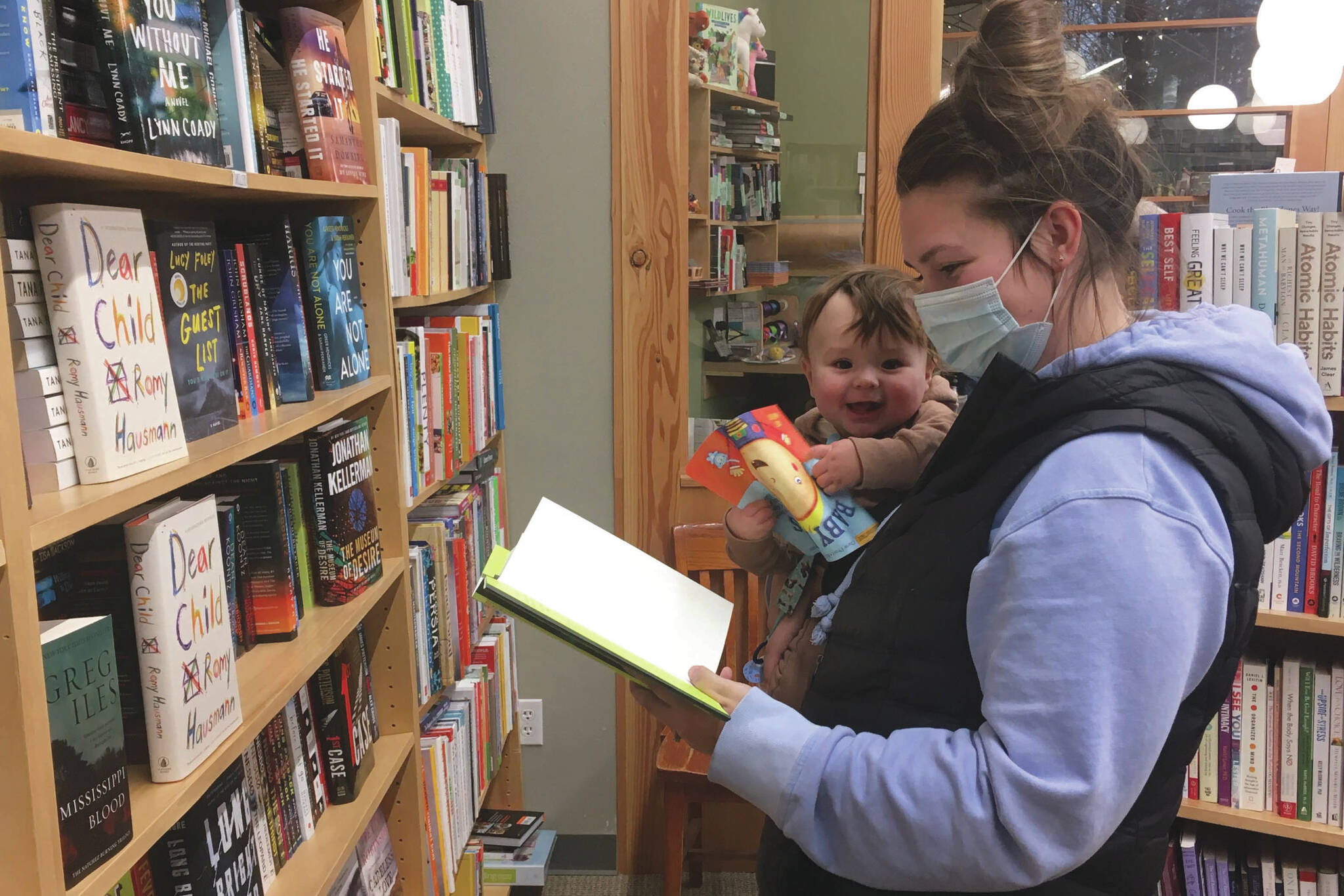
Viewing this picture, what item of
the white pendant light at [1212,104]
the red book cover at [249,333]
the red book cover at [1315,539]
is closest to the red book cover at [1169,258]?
the red book cover at [1315,539]

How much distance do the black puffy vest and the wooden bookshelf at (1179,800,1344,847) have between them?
1313 mm

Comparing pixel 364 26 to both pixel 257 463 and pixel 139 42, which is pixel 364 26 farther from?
pixel 257 463

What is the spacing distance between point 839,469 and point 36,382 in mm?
942

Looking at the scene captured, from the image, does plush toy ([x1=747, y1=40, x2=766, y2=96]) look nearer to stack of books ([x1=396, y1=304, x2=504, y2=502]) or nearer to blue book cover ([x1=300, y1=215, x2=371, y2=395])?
stack of books ([x1=396, y1=304, x2=504, y2=502])

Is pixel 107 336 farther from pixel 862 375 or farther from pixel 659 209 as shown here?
pixel 659 209

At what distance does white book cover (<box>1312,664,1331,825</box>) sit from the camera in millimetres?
1976

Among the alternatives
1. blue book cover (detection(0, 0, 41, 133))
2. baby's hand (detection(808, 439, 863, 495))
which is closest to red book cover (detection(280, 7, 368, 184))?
blue book cover (detection(0, 0, 41, 133))

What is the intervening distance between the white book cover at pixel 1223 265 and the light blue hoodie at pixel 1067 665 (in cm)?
115

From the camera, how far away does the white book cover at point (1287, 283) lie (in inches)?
72.4

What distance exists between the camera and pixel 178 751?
0.93 meters

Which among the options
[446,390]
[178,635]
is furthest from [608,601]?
[446,390]

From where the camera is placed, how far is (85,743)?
78cm

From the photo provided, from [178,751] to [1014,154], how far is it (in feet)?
3.23

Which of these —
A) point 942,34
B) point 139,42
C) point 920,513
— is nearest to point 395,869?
→ point 920,513
